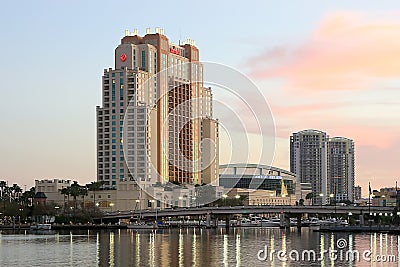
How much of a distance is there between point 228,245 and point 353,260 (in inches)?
1497

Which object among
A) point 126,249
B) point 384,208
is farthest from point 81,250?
point 384,208

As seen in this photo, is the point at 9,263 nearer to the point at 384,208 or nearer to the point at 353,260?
the point at 353,260

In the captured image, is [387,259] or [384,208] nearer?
[387,259]

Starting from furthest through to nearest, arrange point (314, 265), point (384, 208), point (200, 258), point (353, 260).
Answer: point (384, 208)
point (200, 258)
point (353, 260)
point (314, 265)

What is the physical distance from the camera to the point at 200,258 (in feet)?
327

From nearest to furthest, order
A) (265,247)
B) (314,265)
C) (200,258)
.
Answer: (314,265), (200,258), (265,247)

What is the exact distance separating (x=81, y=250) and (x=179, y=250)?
14251 millimetres

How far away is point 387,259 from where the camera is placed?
94.9 meters

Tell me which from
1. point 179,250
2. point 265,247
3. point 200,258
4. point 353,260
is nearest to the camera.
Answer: point 353,260

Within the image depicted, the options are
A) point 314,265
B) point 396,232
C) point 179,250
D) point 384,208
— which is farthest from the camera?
point 384,208

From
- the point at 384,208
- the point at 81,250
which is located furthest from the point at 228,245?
the point at 384,208

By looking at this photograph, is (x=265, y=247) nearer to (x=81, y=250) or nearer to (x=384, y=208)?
(x=81, y=250)

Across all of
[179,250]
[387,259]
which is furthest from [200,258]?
[387,259]

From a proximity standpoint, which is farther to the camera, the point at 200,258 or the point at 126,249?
the point at 126,249
